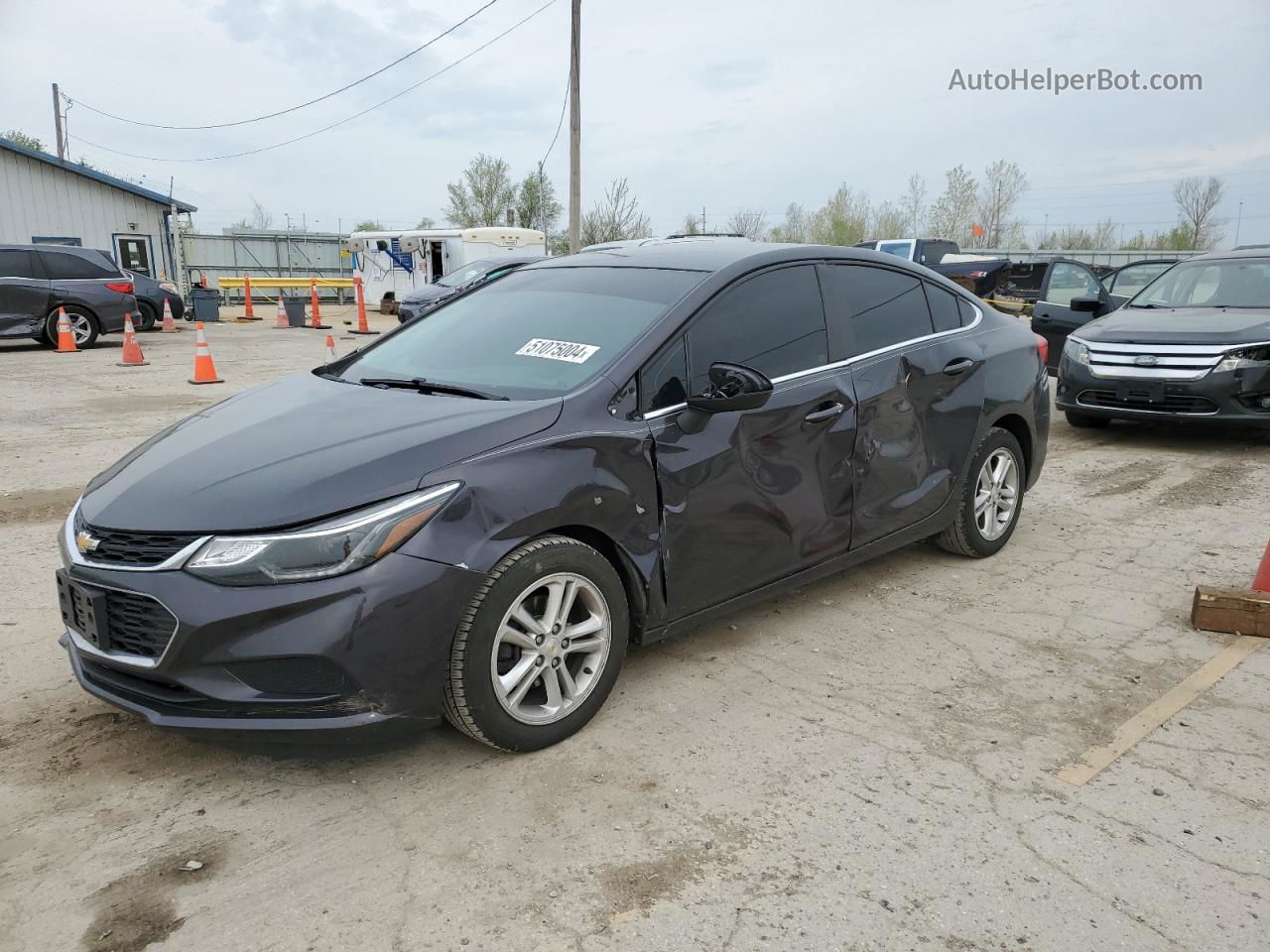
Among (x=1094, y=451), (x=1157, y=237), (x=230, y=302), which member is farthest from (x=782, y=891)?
(x=1157, y=237)

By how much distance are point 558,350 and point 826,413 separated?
1159 millimetres

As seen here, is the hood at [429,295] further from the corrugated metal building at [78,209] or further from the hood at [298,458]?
the hood at [298,458]

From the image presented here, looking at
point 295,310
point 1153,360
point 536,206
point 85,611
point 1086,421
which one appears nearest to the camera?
point 85,611

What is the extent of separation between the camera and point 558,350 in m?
3.58

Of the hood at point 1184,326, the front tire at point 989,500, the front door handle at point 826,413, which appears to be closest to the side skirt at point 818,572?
the front tire at point 989,500

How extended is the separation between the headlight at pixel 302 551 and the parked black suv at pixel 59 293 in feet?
51.8

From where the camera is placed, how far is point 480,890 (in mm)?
2480

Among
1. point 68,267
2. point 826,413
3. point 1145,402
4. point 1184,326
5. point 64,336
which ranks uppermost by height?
point 68,267

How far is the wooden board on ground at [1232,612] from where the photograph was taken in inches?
165

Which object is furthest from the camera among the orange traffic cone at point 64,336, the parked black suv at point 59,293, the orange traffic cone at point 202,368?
the orange traffic cone at point 64,336

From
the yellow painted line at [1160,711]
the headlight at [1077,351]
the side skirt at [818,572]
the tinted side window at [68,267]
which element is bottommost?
the yellow painted line at [1160,711]

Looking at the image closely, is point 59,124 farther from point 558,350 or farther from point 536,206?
point 558,350

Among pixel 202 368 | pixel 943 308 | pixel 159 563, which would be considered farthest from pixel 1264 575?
pixel 202 368

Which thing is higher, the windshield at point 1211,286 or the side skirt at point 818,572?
the windshield at point 1211,286
